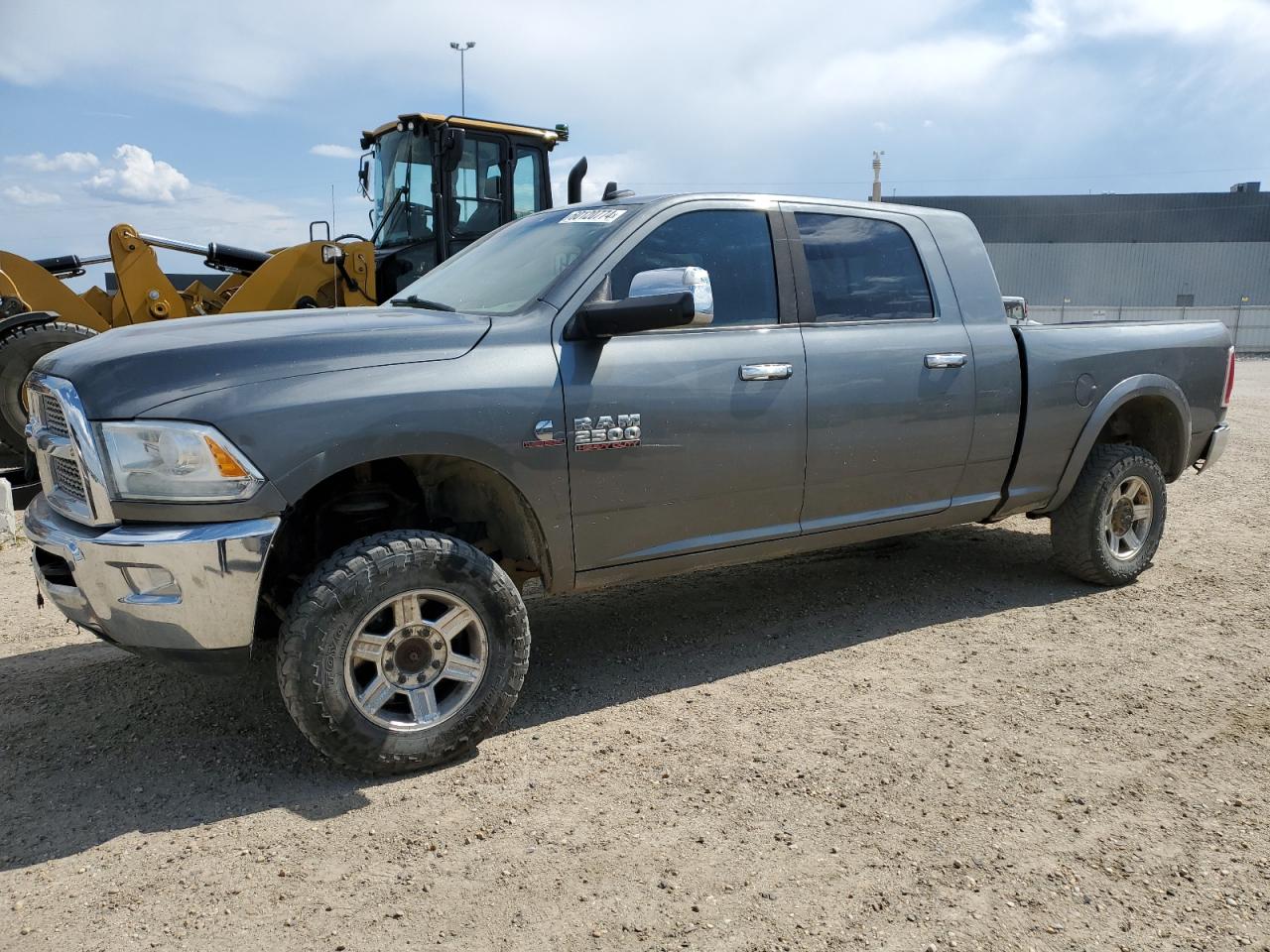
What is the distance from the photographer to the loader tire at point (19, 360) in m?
8.46

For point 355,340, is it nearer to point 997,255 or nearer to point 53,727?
point 53,727

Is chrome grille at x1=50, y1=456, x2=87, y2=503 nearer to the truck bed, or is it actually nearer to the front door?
the front door

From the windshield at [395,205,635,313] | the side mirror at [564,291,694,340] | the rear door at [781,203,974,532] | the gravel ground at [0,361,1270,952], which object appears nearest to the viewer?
the gravel ground at [0,361,1270,952]

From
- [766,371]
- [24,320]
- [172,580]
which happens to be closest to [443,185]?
[24,320]

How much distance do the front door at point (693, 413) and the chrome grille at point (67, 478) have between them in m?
1.61

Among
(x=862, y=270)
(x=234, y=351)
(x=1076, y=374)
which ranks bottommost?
(x=1076, y=374)

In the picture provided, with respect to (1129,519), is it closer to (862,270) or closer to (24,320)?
(862,270)

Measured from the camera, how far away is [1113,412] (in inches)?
210

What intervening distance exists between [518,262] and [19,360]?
6421 millimetres

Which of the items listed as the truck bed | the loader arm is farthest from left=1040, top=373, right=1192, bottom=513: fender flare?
the loader arm

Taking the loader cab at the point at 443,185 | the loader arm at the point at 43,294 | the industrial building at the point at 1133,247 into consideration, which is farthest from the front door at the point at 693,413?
the industrial building at the point at 1133,247

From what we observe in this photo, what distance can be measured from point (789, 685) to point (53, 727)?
2869 millimetres

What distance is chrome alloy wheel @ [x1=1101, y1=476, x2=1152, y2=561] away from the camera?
18.0 ft

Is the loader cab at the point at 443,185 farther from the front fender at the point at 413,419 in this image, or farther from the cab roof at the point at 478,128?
the front fender at the point at 413,419
